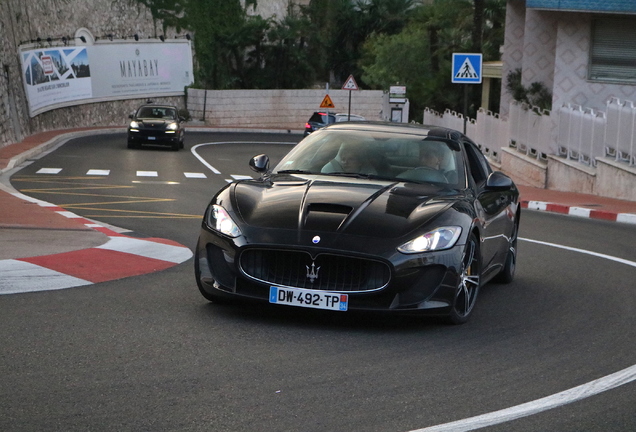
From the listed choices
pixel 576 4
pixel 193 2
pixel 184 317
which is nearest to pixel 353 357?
pixel 184 317

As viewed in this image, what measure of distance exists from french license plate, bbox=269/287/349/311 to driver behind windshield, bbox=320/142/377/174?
1.73 metres

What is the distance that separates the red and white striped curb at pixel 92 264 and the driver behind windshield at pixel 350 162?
205 centimetres

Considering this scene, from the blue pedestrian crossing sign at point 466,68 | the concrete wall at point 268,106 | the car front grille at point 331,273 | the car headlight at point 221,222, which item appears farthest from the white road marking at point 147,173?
the concrete wall at point 268,106

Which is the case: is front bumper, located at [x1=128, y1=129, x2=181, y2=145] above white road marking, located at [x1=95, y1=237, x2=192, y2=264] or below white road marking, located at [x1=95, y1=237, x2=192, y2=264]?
below

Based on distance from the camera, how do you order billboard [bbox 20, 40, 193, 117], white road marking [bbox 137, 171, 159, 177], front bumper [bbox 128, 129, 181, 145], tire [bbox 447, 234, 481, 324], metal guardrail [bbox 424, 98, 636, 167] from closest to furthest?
tire [bbox 447, 234, 481, 324]
metal guardrail [bbox 424, 98, 636, 167]
white road marking [bbox 137, 171, 159, 177]
front bumper [bbox 128, 129, 181, 145]
billboard [bbox 20, 40, 193, 117]

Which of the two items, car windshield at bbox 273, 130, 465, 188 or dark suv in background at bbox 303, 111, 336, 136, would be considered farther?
dark suv in background at bbox 303, 111, 336, 136

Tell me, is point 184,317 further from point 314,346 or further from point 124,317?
point 314,346

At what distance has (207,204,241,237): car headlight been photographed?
22.8 feet

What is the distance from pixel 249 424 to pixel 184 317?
8.14 feet

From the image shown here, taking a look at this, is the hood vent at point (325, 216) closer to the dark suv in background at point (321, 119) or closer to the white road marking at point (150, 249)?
the white road marking at point (150, 249)

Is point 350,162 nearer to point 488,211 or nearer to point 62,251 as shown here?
point 488,211

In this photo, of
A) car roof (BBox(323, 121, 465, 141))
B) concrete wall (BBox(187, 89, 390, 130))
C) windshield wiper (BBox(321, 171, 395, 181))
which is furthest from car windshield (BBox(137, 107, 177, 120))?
windshield wiper (BBox(321, 171, 395, 181))

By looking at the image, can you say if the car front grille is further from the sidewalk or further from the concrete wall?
the concrete wall

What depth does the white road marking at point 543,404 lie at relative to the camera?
4707 mm
